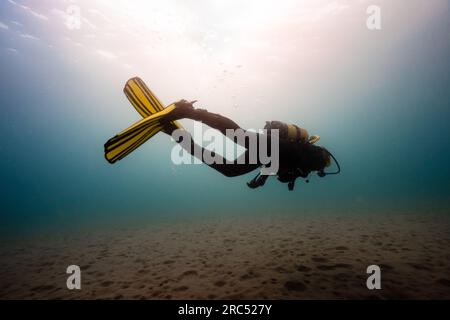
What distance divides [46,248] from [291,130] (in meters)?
12.6

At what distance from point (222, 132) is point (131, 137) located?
1.66 meters

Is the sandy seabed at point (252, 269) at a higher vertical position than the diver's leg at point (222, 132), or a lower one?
lower

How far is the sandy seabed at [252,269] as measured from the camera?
457 cm

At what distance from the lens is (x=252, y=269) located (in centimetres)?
591

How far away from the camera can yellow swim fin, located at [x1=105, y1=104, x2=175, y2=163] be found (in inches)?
169

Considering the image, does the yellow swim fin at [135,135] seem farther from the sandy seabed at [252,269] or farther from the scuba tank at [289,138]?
the sandy seabed at [252,269]

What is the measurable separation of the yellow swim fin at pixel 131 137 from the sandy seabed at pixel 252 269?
2.83 m

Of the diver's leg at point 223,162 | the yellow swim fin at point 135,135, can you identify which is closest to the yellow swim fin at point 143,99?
the yellow swim fin at point 135,135

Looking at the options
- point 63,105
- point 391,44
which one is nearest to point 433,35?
point 391,44

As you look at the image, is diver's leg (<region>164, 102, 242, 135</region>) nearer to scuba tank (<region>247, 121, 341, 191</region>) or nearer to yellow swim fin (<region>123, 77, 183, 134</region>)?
scuba tank (<region>247, 121, 341, 191</region>)

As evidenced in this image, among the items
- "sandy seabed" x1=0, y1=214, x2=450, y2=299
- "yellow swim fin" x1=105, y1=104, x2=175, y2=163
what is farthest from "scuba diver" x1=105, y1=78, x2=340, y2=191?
"sandy seabed" x1=0, y1=214, x2=450, y2=299

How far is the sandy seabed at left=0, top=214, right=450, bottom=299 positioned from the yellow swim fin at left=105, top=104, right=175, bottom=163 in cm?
283

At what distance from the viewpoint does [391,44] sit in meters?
42.6
